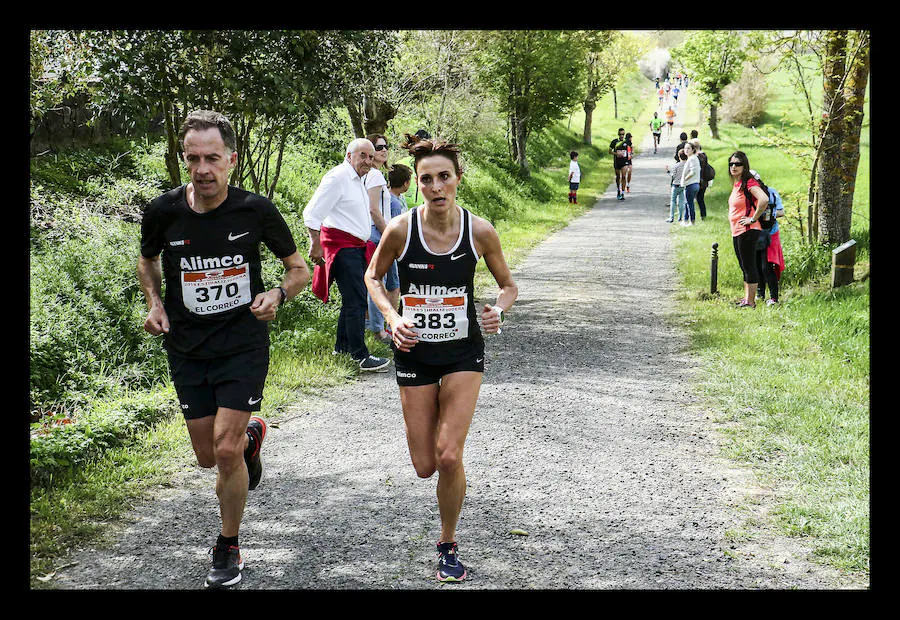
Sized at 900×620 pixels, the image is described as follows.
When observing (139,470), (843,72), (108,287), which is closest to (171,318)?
(139,470)

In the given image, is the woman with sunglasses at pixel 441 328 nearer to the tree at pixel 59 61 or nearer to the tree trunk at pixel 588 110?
the tree at pixel 59 61

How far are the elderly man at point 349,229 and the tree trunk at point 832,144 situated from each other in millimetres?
7485

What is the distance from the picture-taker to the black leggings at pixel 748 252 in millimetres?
10906

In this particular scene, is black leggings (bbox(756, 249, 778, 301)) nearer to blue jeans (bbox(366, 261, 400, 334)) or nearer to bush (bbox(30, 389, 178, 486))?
blue jeans (bbox(366, 261, 400, 334))

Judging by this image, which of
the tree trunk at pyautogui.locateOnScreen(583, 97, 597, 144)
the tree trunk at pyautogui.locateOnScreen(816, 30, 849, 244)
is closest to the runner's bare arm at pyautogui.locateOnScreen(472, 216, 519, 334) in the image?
the tree trunk at pyautogui.locateOnScreen(816, 30, 849, 244)

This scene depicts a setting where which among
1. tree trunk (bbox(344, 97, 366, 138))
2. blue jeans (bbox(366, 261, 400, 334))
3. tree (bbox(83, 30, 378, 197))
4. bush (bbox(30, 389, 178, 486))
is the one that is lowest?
bush (bbox(30, 389, 178, 486))

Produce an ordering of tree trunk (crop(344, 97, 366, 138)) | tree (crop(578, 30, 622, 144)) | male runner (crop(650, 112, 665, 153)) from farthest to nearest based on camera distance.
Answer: male runner (crop(650, 112, 665, 153))
tree (crop(578, 30, 622, 144))
tree trunk (crop(344, 97, 366, 138))

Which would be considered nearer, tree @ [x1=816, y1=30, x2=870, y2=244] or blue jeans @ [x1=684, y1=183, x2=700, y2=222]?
tree @ [x1=816, y1=30, x2=870, y2=244]

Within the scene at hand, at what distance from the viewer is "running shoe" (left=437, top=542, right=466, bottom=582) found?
419 cm

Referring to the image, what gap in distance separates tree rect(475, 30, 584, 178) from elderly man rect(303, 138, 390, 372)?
17.7 m

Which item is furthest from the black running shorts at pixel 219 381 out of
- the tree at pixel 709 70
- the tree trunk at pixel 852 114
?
the tree at pixel 709 70

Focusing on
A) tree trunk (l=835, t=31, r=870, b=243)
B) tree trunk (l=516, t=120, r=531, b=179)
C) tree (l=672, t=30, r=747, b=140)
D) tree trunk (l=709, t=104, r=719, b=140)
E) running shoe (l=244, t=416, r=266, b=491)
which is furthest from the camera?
tree trunk (l=709, t=104, r=719, b=140)

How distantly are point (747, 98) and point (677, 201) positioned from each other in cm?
3700

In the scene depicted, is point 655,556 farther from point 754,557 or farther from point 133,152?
point 133,152
